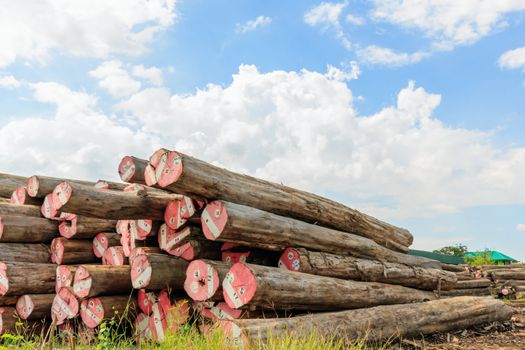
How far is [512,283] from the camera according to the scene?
16.4 metres

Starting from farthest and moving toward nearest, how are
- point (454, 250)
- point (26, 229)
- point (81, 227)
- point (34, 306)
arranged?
point (454, 250) → point (26, 229) → point (81, 227) → point (34, 306)

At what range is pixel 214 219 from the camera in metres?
6.17

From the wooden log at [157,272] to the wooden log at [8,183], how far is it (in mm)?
5377


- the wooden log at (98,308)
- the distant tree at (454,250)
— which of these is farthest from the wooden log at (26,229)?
the distant tree at (454,250)

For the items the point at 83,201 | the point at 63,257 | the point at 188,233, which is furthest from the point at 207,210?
the point at 63,257

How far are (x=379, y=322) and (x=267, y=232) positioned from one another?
2.02m

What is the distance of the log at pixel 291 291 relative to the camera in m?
5.70

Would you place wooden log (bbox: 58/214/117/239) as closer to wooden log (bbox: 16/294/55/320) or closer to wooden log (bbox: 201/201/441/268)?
wooden log (bbox: 16/294/55/320)

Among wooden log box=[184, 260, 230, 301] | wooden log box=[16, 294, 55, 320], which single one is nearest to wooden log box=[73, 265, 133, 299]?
wooden log box=[16, 294, 55, 320]

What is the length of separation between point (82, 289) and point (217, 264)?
2.24 metres

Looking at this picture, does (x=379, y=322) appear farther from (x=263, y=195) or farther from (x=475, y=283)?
(x=475, y=283)

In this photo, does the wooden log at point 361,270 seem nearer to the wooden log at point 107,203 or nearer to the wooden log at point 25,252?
the wooden log at point 107,203

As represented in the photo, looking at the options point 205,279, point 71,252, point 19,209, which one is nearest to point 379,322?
point 205,279

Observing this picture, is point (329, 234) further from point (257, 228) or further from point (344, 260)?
point (257, 228)
